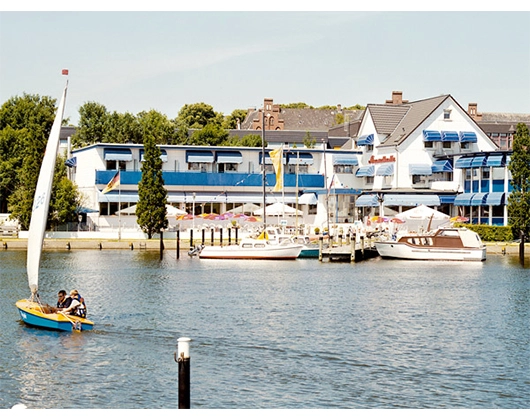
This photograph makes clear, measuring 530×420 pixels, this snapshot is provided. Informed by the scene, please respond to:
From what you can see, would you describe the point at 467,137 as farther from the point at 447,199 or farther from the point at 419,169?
the point at 447,199

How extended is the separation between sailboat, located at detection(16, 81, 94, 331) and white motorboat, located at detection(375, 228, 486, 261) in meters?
45.0

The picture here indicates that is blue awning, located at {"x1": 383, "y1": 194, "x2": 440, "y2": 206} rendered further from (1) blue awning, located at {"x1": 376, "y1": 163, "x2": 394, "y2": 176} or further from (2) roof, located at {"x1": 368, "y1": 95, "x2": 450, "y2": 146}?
(2) roof, located at {"x1": 368, "y1": 95, "x2": 450, "y2": 146}

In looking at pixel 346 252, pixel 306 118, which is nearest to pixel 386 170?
pixel 346 252

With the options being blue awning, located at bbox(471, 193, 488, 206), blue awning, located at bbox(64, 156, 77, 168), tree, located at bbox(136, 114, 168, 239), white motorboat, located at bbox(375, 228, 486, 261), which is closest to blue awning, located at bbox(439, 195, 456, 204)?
blue awning, located at bbox(471, 193, 488, 206)

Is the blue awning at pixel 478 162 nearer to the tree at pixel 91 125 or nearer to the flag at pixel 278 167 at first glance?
the flag at pixel 278 167

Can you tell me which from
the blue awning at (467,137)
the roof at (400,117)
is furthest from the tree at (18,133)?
the blue awning at (467,137)

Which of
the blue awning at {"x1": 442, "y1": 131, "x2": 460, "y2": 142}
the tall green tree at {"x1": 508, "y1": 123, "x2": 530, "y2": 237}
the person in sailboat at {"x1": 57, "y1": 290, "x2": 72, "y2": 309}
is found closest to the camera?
the person in sailboat at {"x1": 57, "y1": 290, "x2": 72, "y2": 309}

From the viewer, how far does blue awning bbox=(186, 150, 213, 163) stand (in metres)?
107

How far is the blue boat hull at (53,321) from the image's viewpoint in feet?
128

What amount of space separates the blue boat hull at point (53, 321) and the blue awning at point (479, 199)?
204 ft

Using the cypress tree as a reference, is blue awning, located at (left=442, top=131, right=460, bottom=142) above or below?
above

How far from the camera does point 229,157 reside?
356 ft

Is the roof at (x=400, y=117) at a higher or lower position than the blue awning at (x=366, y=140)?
higher

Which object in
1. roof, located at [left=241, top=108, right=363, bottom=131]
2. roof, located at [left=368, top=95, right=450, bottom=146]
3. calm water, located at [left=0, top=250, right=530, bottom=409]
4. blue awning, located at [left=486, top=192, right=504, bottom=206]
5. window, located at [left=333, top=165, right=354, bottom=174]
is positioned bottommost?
calm water, located at [left=0, top=250, right=530, bottom=409]
